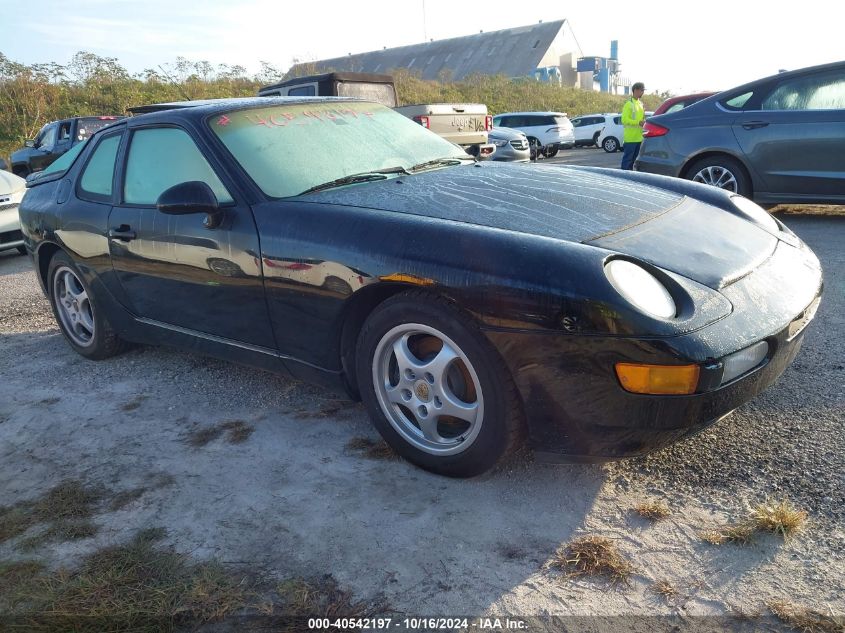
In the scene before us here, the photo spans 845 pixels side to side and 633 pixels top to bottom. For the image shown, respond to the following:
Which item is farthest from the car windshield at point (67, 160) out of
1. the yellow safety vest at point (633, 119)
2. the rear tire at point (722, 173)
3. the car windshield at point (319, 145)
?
the yellow safety vest at point (633, 119)

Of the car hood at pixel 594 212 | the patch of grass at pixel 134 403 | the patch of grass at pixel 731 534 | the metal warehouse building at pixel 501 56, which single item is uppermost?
the metal warehouse building at pixel 501 56

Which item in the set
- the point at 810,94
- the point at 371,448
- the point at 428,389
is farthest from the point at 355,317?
the point at 810,94

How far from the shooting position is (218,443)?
2988mm

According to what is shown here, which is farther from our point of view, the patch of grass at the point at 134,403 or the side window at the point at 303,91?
the side window at the point at 303,91

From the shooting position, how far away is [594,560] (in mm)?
2021

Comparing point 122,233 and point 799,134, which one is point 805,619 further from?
point 799,134

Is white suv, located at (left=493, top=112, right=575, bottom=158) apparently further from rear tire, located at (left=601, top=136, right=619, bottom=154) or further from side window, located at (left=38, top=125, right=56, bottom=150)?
side window, located at (left=38, top=125, right=56, bottom=150)

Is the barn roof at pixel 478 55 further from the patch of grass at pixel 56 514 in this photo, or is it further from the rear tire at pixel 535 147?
the patch of grass at pixel 56 514

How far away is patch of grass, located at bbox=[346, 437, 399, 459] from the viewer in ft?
9.04

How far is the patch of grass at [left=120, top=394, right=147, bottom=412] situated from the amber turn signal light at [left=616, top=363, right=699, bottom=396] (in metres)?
2.48

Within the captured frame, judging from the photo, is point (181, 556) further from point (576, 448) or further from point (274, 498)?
point (576, 448)

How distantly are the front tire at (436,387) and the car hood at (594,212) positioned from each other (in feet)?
1.36

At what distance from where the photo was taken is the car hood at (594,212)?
2426 mm

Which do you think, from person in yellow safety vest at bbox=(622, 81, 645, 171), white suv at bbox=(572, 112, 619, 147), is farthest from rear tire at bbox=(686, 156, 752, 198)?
white suv at bbox=(572, 112, 619, 147)
